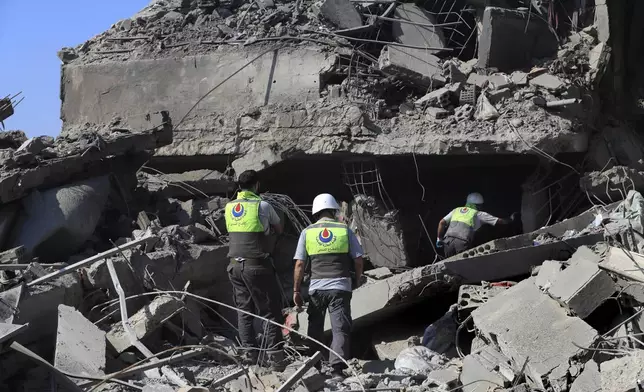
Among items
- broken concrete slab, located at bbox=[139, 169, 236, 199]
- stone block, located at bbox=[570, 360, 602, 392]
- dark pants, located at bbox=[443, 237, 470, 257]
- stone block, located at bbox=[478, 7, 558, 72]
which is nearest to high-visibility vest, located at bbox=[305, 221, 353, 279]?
stone block, located at bbox=[570, 360, 602, 392]

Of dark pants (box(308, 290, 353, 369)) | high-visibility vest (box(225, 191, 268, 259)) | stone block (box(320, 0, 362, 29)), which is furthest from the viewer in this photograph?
stone block (box(320, 0, 362, 29))

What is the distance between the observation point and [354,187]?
10172 millimetres

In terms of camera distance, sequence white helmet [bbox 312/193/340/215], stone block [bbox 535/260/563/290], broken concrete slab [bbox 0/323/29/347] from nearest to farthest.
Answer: broken concrete slab [bbox 0/323/29/347], stone block [bbox 535/260/563/290], white helmet [bbox 312/193/340/215]

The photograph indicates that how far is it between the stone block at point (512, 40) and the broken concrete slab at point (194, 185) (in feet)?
12.2

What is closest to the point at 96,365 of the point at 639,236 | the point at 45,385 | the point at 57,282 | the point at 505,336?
the point at 45,385

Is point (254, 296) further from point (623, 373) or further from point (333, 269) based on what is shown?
point (623, 373)

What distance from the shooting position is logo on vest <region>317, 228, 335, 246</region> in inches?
255

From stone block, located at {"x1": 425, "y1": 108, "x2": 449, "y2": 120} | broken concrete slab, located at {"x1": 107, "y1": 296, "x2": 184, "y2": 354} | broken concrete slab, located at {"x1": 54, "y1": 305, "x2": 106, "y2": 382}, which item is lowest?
broken concrete slab, located at {"x1": 107, "y1": 296, "x2": 184, "y2": 354}

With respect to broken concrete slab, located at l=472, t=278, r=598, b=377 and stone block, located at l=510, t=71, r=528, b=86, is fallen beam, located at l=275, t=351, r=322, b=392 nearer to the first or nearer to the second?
broken concrete slab, located at l=472, t=278, r=598, b=377

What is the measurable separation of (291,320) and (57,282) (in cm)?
226

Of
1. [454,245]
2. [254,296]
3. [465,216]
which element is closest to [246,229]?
[254,296]

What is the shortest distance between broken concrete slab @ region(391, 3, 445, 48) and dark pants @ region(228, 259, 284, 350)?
5226 millimetres

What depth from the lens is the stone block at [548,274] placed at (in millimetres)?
6582

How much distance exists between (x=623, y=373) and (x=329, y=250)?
2428mm
